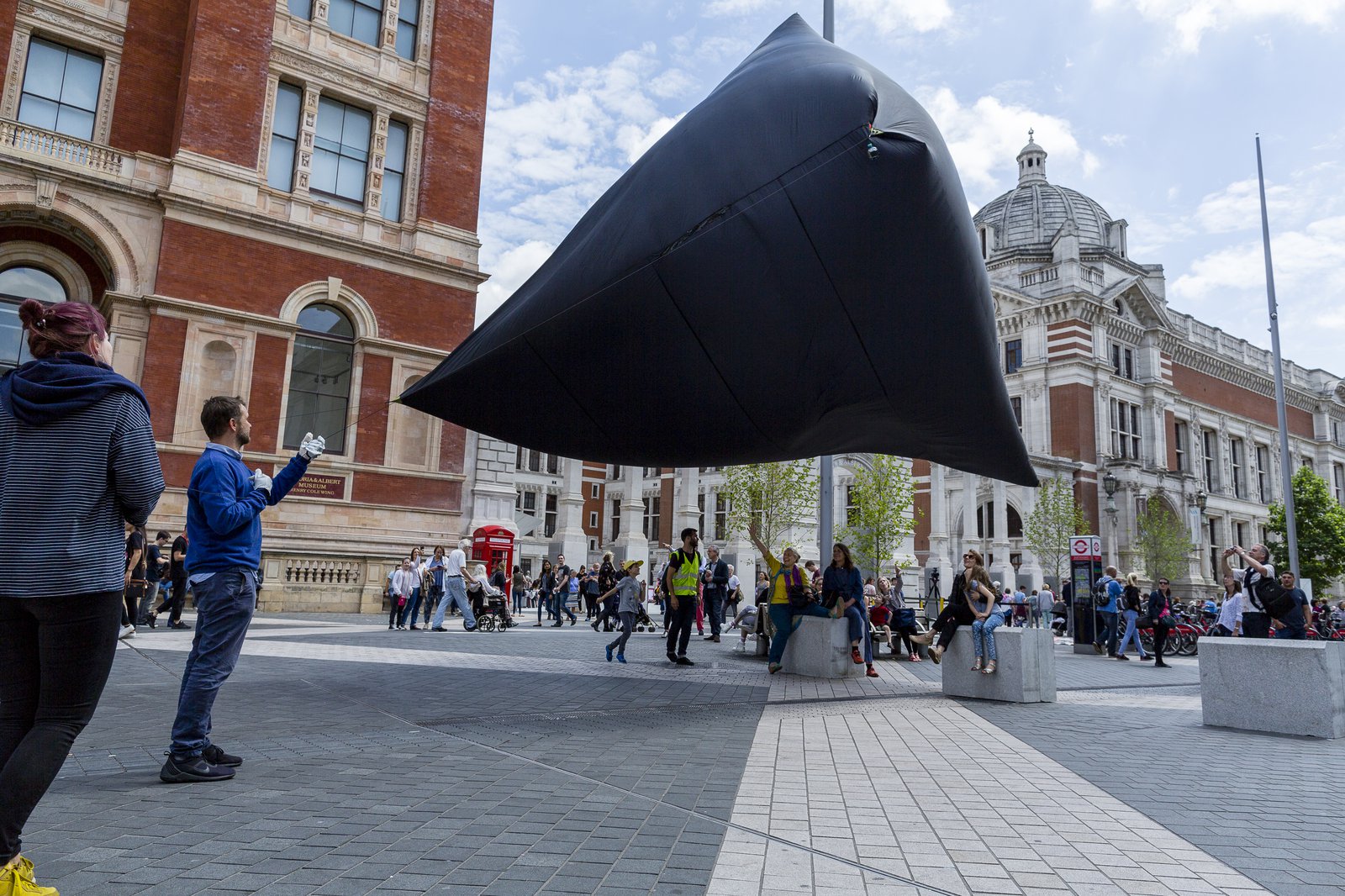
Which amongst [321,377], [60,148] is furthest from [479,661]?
Result: [60,148]

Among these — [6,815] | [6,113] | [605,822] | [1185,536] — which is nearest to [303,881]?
[6,815]

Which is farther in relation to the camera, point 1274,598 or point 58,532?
point 1274,598

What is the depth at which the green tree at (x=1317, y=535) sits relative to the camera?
5022 centimetres

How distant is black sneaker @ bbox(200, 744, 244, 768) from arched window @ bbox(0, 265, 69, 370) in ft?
61.9

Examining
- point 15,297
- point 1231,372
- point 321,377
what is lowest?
point 321,377

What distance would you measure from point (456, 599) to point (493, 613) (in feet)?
5.31

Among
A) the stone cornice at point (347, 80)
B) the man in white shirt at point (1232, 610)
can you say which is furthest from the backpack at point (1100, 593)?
the stone cornice at point (347, 80)

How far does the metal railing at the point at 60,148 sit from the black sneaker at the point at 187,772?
2024cm

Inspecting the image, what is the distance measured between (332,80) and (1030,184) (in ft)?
168

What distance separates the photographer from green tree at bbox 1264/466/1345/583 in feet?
165

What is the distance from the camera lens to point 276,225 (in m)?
21.3

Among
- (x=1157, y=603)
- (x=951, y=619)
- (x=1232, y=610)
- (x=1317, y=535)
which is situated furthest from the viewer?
(x=1317, y=535)

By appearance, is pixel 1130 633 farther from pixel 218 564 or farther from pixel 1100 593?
pixel 218 564

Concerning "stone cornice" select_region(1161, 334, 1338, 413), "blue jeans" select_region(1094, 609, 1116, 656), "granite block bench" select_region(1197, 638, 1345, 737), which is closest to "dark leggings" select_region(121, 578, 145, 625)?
"granite block bench" select_region(1197, 638, 1345, 737)
